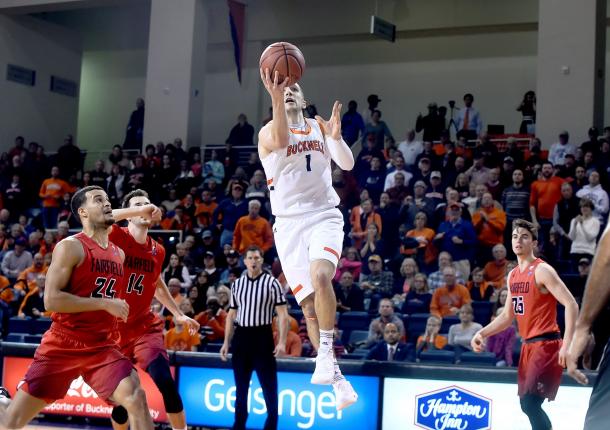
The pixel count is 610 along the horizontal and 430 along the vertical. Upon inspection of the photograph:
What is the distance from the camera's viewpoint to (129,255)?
25.9 ft

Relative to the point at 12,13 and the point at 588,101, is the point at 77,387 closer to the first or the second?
the point at 588,101

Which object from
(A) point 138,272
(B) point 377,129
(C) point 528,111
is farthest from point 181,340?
(C) point 528,111

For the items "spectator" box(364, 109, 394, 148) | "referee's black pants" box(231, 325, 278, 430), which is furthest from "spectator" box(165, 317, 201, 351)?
"spectator" box(364, 109, 394, 148)

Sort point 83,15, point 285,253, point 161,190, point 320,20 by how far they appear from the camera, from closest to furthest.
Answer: point 285,253
point 161,190
point 320,20
point 83,15

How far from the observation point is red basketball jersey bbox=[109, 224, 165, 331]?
7.86m

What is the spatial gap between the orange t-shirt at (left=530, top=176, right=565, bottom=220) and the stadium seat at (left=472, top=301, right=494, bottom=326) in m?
2.51

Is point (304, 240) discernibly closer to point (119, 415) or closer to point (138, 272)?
point (138, 272)

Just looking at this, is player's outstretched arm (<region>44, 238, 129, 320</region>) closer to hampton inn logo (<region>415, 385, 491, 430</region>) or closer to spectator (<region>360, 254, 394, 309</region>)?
hampton inn logo (<region>415, 385, 491, 430</region>)

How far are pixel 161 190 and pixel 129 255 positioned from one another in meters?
10.4

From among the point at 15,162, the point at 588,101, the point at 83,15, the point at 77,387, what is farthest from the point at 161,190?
the point at 83,15

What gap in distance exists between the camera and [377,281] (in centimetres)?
1332

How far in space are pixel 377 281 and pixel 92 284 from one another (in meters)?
7.10

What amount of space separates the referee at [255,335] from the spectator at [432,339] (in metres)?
2.07

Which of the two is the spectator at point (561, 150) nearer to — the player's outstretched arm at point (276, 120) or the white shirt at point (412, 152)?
the white shirt at point (412, 152)
